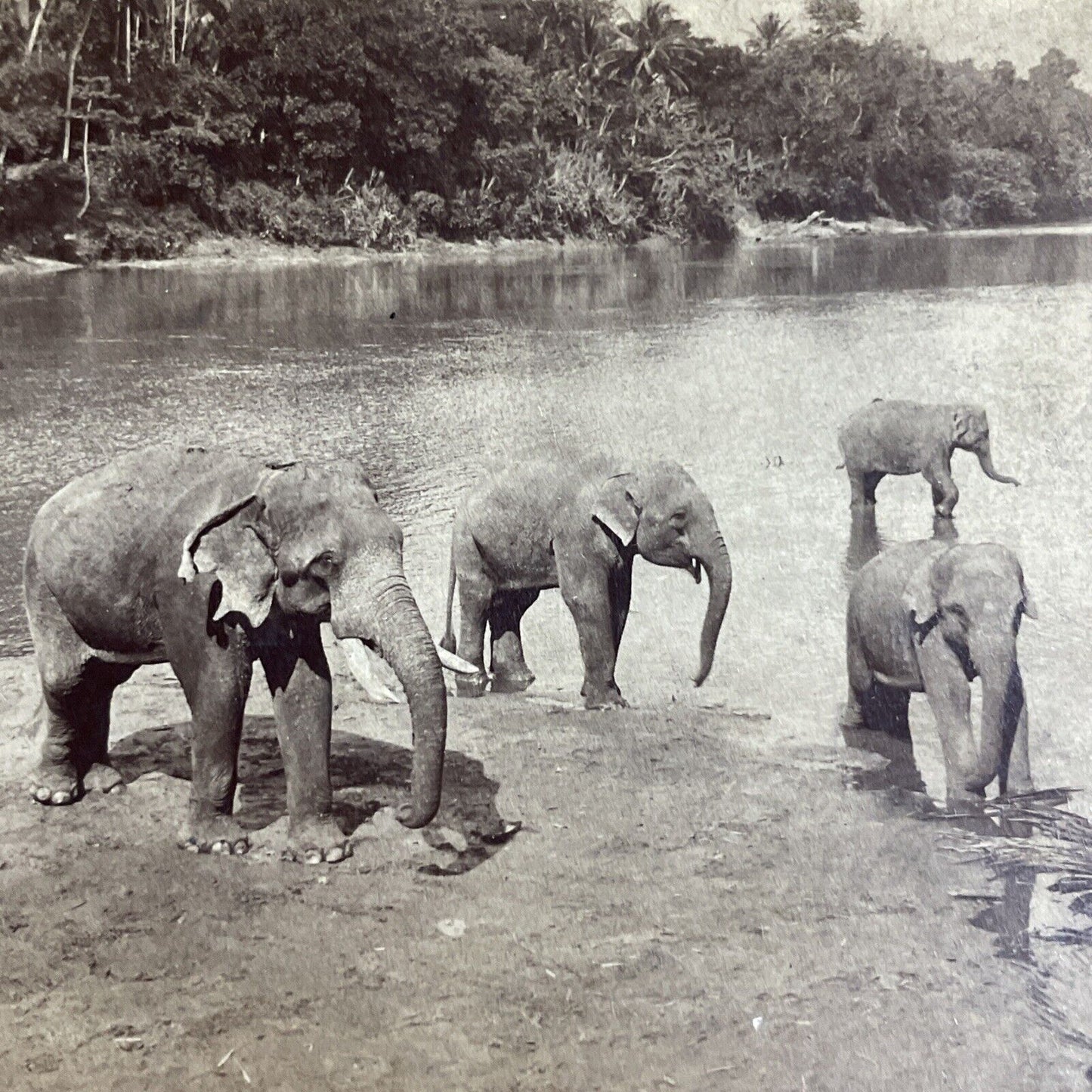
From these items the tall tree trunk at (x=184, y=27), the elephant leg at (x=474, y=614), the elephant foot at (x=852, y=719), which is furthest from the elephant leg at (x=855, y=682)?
the tall tree trunk at (x=184, y=27)

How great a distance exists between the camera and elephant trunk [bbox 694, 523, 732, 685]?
4.19 m

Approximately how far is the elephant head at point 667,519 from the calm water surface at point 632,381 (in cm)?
26

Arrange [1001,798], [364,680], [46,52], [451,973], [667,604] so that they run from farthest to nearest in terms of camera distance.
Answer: [667,604] < [46,52] < [1001,798] < [364,680] < [451,973]

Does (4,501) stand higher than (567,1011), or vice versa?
(4,501)

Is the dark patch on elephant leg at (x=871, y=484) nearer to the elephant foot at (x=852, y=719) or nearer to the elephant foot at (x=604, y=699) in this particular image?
the elephant foot at (x=852, y=719)

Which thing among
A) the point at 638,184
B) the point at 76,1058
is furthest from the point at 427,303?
the point at 76,1058

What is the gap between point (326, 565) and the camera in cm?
276

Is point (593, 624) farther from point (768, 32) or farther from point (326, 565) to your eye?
point (768, 32)

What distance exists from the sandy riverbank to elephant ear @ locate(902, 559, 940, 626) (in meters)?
0.48

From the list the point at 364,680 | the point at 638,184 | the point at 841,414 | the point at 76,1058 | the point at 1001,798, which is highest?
the point at 638,184

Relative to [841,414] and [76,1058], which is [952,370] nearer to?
[841,414]

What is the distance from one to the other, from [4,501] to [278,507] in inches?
66.7

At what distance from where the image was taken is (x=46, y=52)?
4031 millimetres

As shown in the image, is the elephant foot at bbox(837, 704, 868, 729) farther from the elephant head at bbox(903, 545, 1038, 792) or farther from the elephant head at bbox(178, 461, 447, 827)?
the elephant head at bbox(178, 461, 447, 827)
